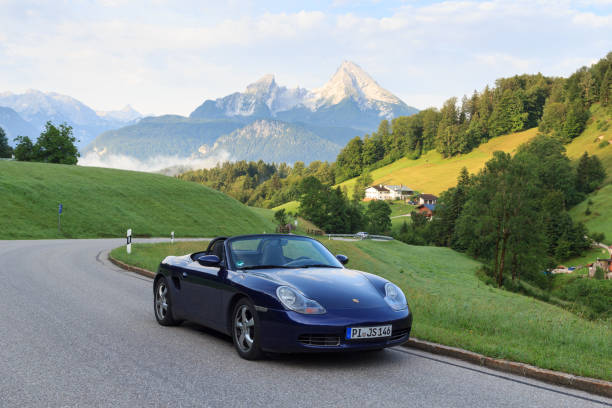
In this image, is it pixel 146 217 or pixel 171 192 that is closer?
pixel 146 217

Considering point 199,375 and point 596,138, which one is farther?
point 596,138

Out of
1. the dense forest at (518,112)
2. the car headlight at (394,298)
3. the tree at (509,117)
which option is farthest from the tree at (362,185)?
the car headlight at (394,298)

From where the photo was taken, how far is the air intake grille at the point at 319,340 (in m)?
5.82

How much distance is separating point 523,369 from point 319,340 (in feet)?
7.69

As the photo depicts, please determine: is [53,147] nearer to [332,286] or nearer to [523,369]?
[332,286]

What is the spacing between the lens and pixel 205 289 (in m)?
7.36

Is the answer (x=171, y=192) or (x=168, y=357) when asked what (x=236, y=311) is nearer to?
(x=168, y=357)

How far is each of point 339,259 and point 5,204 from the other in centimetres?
4538

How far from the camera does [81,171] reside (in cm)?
6538

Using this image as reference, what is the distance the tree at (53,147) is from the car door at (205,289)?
3471 inches

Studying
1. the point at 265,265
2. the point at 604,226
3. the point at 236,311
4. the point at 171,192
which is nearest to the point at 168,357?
the point at 236,311

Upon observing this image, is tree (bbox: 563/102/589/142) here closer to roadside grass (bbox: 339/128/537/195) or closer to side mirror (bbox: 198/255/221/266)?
roadside grass (bbox: 339/128/537/195)

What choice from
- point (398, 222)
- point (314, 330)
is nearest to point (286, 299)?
point (314, 330)

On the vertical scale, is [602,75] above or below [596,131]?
above
